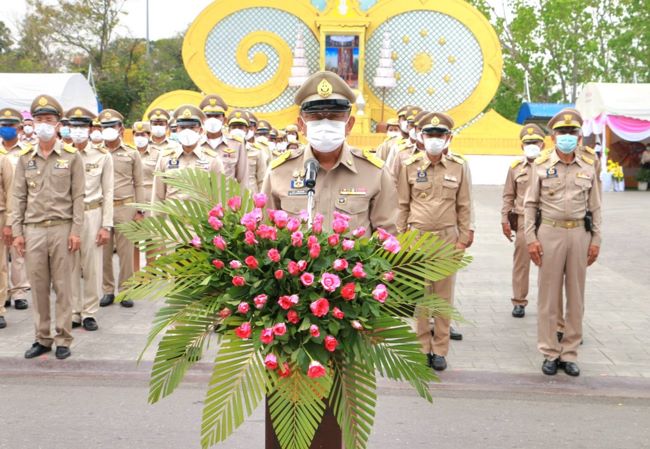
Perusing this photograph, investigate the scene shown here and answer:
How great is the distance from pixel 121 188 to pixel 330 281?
6.70 metres

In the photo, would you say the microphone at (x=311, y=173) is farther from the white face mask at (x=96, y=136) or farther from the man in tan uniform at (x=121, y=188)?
the white face mask at (x=96, y=136)

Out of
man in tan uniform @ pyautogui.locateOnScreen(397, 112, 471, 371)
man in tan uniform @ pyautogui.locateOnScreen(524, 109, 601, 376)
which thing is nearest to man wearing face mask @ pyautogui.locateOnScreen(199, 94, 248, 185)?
man in tan uniform @ pyautogui.locateOnScreen(397, 112, 471, 371)

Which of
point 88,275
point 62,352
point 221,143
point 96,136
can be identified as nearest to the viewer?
point 62,352

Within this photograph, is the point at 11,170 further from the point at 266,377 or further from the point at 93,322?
the point at 266,377

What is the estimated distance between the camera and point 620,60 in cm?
3922

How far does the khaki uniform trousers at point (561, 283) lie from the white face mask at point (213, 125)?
4240 mm

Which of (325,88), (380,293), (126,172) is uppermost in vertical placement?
(325,88)

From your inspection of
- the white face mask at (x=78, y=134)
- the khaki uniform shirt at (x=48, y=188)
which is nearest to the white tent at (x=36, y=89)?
the white face mask at (x=78, y=134)

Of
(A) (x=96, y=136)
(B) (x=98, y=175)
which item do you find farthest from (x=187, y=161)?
(A) (x=96, y=136)

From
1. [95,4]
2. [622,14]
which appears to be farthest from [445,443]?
[95,4]

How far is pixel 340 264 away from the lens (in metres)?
2.47

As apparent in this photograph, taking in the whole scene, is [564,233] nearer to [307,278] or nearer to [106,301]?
[307,278]

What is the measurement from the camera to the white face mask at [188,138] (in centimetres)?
732

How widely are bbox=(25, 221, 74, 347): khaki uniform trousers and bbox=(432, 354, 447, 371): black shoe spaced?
3018 millimetres
